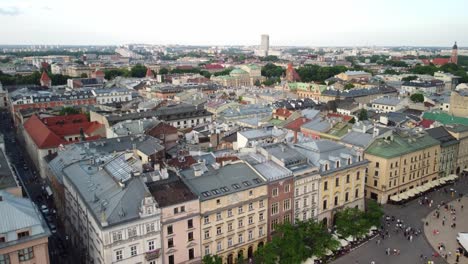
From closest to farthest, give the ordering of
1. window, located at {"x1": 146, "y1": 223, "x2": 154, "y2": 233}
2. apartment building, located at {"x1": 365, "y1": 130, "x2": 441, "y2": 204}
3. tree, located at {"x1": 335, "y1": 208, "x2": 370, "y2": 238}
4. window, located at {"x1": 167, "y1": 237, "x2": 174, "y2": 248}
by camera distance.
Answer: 1. window, located at {"x1": 146, "y1": 223, "x2": 154, "y2": 233}
2. window, located at {"x1": 167, "y1": 237, "x2": 174, "y2": 248}
3. tree, located at {"x1": 335, "y1": 208, "x2": 370, "y2": 238}
4. apartment building, located at {"x1": 365, "y1": 130, "x2": 441, "y2": 204}

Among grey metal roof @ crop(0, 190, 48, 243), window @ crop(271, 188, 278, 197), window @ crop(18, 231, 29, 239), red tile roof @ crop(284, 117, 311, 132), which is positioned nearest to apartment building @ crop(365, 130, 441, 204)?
red tile roof @ crop(284, 117, 311, 132)

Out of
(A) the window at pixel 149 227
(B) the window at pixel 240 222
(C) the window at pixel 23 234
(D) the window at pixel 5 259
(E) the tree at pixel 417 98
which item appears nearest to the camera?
(D) the window at pixel 5 259

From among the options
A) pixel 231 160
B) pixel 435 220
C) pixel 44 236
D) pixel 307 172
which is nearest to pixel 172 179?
pixel 231 160

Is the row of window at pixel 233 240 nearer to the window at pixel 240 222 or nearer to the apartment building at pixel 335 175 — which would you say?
the window at pixel 240 222

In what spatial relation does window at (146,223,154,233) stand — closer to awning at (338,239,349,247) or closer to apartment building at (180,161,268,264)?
apartment building at (180,161,268,264)

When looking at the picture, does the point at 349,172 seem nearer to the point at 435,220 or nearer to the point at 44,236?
the point at 435,220

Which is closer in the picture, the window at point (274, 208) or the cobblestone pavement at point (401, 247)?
the cobblestone pavement at point (401, 247)

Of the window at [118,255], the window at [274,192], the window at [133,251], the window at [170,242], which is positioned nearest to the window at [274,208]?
the window at [274,192]

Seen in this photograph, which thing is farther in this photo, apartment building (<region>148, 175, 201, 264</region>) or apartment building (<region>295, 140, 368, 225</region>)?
apartment building (<region>295, 140, 368, 225</region>)
